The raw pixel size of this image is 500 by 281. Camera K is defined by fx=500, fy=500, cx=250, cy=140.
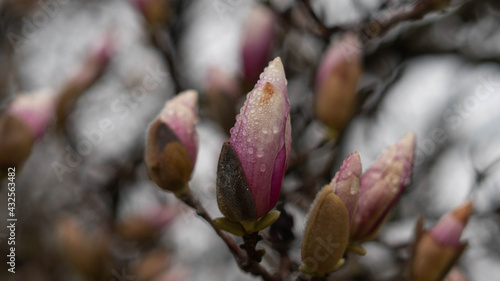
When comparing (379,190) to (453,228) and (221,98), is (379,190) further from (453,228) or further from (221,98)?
(221,98)

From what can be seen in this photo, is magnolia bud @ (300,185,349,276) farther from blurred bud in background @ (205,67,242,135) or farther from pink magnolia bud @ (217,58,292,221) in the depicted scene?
blurred bud in background @ (205,67,242,135)

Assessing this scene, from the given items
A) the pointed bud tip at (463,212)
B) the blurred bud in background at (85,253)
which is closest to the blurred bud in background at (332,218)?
the pointed bud tip at (463,212)

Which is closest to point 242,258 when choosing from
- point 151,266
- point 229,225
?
point 229,225

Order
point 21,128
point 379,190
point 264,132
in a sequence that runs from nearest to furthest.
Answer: point 264,132 → point 379,190 → point 21,128

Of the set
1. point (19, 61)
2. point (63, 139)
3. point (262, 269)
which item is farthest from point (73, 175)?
point (262, 269)

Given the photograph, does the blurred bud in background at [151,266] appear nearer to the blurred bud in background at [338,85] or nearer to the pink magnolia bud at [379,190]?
the blurred bud in background at [338,85]

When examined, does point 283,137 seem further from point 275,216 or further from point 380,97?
point 380,97
